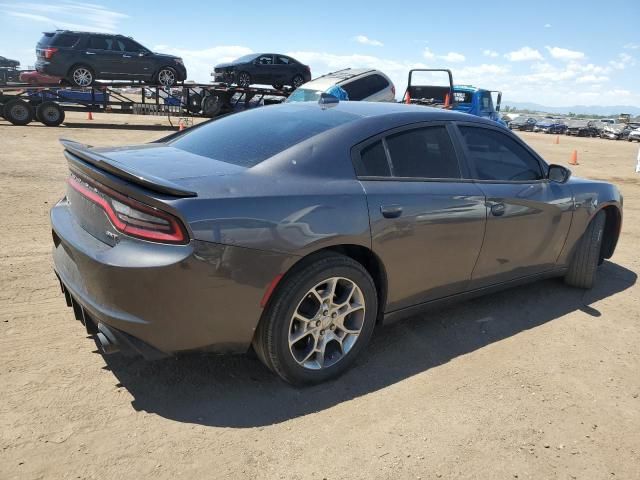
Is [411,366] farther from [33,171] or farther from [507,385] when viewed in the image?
[33,171]

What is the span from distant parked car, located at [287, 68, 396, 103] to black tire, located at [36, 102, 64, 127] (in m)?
8.04

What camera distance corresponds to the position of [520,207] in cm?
374

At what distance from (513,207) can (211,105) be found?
18.1m

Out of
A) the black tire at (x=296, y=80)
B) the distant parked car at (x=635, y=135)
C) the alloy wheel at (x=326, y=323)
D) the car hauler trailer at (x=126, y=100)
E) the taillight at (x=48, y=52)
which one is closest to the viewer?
the alloy wheel at (x=326, y=323)

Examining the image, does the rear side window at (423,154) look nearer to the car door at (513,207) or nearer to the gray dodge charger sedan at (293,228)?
the gray dodge charger sedan at (293,228)

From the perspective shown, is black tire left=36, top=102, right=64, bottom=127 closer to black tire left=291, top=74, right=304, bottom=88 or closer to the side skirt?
black tire left=291, top=74, right=304, bottom=88

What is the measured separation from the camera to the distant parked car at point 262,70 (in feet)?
63.8

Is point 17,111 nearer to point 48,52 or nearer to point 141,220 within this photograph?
point 48,52

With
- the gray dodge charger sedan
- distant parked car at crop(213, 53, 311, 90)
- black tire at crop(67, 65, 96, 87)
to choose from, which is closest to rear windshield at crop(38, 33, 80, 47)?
black tire at crop(67, 65, 96, 87)

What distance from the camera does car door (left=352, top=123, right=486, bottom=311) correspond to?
2980 millimetres

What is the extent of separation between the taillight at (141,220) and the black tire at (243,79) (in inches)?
712

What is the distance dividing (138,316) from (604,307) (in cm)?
378

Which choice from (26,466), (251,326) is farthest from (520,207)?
(26,466)

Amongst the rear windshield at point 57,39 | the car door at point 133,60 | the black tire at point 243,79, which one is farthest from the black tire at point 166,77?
the rear windshield at point 57,39
